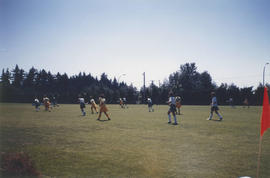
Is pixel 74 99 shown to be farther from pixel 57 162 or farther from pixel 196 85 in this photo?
pixel 57 162

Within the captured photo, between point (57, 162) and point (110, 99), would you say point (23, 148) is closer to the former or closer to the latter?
point (57, 162)

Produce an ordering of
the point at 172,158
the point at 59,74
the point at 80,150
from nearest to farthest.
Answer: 1. the point at 172,158
2. the point at 80,150
3. the point at 59,74

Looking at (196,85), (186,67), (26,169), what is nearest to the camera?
(26,169)

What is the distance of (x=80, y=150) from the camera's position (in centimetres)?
593

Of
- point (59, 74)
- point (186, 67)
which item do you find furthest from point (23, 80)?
point (186, 67)

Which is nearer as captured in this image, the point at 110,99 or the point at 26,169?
the point at 26,169

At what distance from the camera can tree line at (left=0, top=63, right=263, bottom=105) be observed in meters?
55.4

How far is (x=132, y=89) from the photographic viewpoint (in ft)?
224

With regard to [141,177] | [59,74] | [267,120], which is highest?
[59,74]

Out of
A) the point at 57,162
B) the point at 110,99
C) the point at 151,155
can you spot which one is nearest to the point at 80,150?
the point at 57,162

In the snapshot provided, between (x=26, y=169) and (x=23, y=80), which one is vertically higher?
(x=23, y=80)

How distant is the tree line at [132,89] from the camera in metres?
55.4

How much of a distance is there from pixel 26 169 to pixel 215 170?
4351 millimetres

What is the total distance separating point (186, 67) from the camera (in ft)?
287
